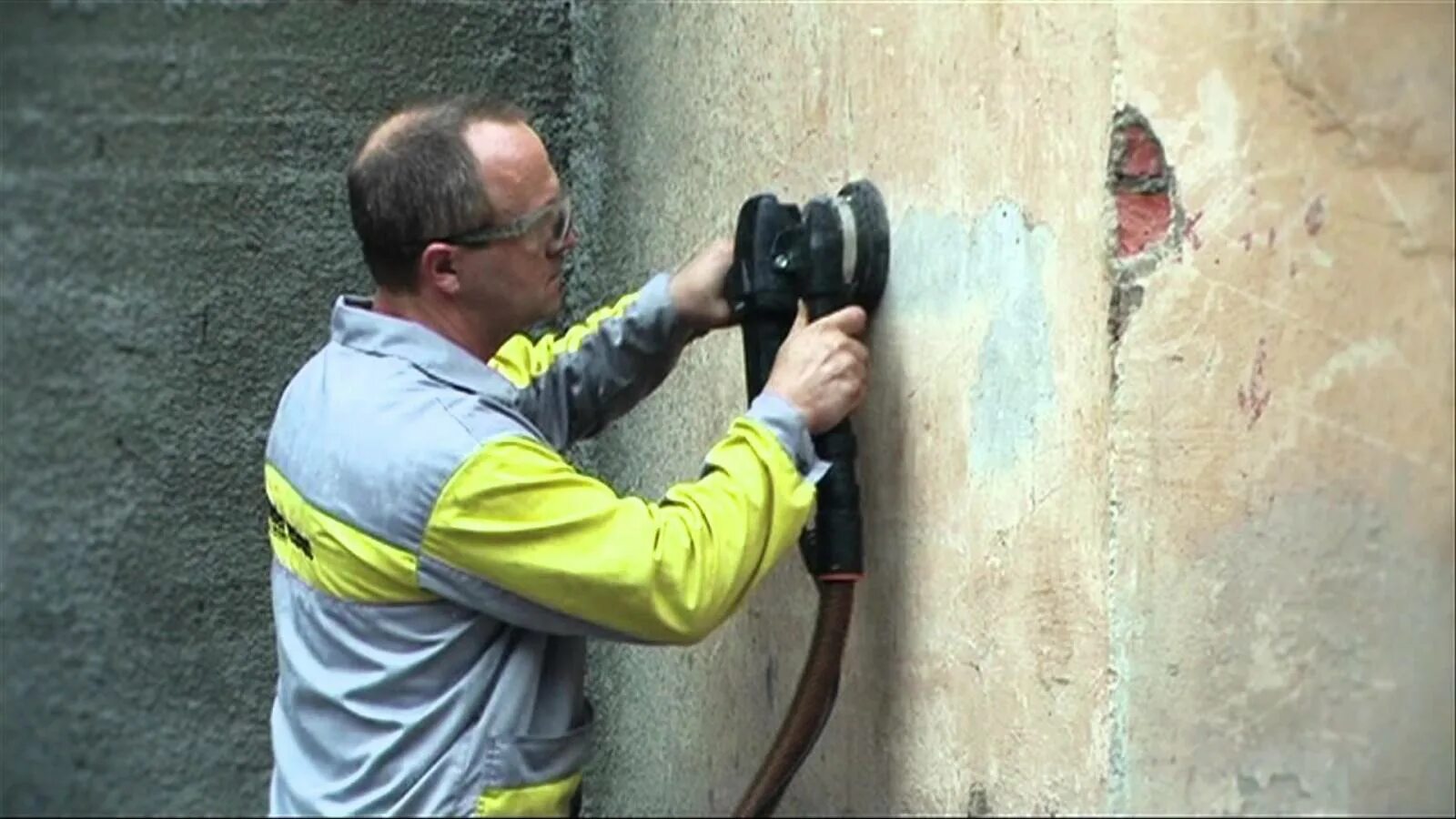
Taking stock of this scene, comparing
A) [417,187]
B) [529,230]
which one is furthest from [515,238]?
[417,187]

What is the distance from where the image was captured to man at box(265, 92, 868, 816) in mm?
2080

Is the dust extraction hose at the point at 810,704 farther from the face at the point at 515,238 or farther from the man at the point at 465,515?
the face at the point at 515,238

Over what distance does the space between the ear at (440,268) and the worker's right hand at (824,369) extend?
14.6 inches

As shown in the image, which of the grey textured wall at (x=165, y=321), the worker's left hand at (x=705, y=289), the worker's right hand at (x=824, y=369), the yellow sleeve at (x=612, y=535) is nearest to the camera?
the yellow sleeve at (x=612, y=535)

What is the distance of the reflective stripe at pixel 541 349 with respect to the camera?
2490mm

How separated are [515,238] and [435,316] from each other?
128 millimetres

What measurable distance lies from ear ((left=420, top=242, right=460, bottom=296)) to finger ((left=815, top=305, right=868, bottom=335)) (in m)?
0.41

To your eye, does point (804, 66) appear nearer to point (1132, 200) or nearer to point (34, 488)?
point (1132, 200)

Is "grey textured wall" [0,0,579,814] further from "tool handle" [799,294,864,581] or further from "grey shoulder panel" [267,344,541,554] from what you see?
"tool handle" [799,294,864,581]

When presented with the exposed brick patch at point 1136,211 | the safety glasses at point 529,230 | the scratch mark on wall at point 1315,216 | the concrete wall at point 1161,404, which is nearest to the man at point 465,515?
the safety glasses at point 529,230

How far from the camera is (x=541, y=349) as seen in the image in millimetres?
2537

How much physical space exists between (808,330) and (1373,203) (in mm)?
621

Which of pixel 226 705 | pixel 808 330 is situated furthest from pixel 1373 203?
pixel 226 705

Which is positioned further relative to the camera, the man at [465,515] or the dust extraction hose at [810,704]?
the dust extraction hose at [810,704]
